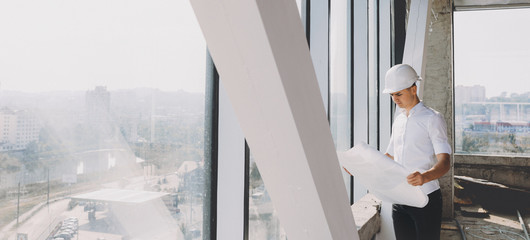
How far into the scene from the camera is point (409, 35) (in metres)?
3.46

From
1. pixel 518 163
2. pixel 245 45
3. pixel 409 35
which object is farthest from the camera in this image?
pixel 518 163

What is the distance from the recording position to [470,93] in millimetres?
6180

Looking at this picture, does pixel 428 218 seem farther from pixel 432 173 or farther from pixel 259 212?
pixel 259 212

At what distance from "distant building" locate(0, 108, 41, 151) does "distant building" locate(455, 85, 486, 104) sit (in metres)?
6.60

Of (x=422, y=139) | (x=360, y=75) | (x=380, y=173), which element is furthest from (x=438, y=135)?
(x=360, y=75)

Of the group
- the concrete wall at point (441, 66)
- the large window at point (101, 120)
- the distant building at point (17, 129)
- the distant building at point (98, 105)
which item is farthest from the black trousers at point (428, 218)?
the concrete wall at point (441, 66)

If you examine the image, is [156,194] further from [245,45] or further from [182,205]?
[245,45]

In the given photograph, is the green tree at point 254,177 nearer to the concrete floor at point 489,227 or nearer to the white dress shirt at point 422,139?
the white dress shirt at point 422,139

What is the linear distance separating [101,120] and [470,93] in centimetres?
652

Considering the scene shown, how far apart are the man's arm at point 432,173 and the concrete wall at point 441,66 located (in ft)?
11.6

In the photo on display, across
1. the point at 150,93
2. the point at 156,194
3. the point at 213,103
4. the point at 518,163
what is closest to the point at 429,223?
the point at 213,103

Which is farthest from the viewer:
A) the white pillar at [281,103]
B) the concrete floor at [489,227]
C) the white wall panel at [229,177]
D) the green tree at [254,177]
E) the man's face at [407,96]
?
the concrete floor at [489,227]

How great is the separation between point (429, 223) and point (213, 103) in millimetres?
1477

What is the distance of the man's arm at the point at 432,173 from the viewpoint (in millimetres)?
1807
